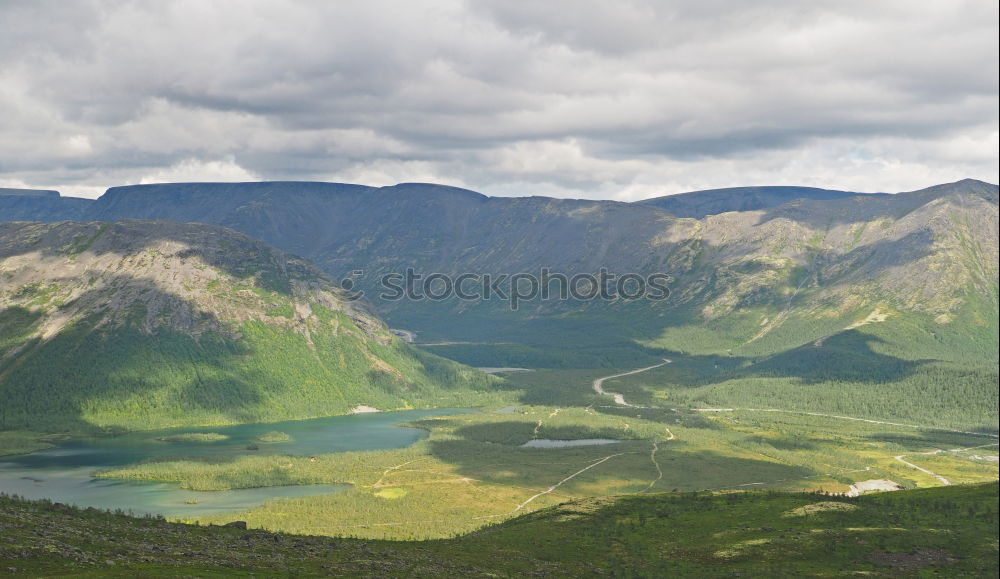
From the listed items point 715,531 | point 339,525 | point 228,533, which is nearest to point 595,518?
point 715,531

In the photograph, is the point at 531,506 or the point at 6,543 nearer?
the point at 6,543

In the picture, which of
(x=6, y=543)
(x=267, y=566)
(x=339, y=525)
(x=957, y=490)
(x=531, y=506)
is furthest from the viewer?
(x=531, y=506)

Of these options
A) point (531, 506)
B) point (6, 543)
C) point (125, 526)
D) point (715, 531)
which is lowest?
point (531, 506)

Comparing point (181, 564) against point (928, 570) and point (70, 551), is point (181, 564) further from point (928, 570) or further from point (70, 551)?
point (928, 570)

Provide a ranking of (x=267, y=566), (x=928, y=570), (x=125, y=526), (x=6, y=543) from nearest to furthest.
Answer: (x=6, y=543)
(x=267, y=566)
(x=928, y=570)
(x=125, y=526)

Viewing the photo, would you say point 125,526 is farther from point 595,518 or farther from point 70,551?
point 595,518

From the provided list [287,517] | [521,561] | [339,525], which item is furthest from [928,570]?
[287,517]

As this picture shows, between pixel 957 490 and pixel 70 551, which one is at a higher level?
pixel 70 551
